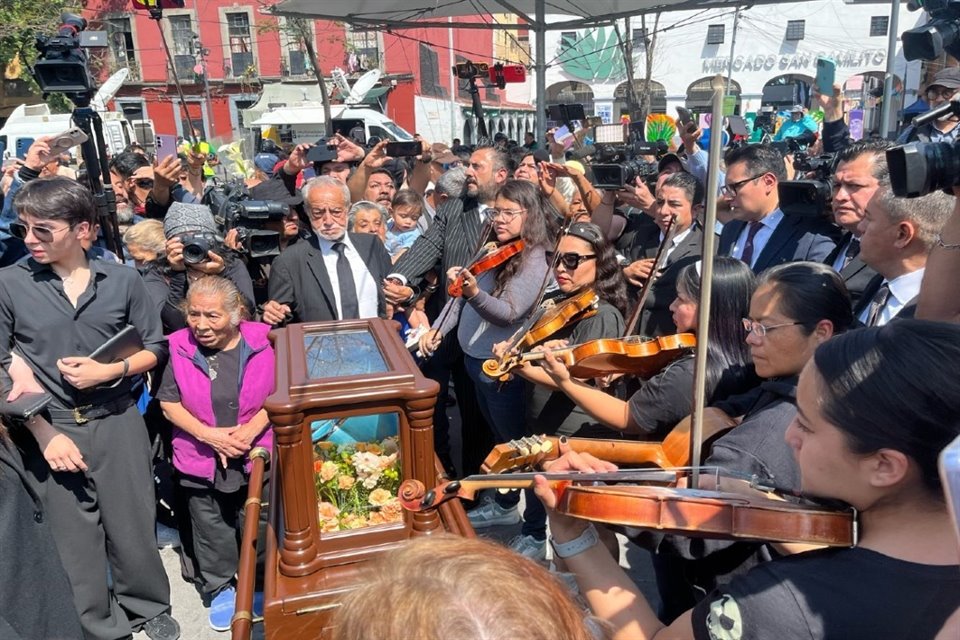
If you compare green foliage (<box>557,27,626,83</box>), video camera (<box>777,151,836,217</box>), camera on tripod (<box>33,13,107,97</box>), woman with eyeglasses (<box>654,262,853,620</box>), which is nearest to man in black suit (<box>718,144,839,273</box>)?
video camera (<box>777,151,836,217</box>)

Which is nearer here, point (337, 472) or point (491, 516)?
point (337, 472)

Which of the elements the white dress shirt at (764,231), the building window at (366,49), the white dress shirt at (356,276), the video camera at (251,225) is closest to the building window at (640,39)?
the white dress shirt at (764,231)

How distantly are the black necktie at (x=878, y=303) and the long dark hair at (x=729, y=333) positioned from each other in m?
0.51

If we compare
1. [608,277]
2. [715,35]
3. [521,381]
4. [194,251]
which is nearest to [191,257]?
[194,251]

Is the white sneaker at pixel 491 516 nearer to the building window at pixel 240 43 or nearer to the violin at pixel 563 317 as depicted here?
the violin at pixel 563 317

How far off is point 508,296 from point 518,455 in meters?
1.41

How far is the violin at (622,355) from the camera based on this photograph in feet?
7.58

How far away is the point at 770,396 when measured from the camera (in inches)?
66.1

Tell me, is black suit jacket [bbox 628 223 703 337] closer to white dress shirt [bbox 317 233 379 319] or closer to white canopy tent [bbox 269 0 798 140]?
white dress shirt [bbox 317 233 379 319]

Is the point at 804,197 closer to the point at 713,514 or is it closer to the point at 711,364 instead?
the point at 711,364

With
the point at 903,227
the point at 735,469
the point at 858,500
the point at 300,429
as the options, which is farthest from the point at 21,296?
the point at 903,227

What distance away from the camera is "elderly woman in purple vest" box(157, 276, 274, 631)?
271cm

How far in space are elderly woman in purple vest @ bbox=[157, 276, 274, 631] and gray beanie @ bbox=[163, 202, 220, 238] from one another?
1.47ft

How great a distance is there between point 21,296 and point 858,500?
2.61 metres
